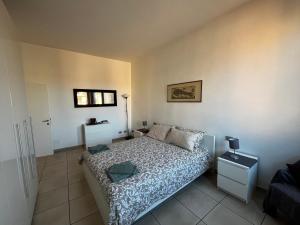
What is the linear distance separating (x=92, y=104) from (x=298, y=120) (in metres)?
4.55

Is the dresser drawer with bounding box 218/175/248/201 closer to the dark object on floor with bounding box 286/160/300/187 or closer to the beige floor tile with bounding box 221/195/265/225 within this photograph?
the beige floor tile with bounding box 221/195/265/225

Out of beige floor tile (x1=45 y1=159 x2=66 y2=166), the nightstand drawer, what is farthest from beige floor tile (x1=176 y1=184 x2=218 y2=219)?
beige floor tile (x1=45 y1=159 x2=66 y2=166)

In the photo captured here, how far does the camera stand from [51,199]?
2061mm

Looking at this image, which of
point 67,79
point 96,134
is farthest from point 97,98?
point 96,134

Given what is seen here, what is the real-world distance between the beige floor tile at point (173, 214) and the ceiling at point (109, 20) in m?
2.92

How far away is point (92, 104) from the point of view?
14.1ft

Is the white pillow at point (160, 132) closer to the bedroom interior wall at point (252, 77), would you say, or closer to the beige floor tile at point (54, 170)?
the bedroom interior wall at point (252, 77)

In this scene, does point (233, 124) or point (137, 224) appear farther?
point (233, 124)

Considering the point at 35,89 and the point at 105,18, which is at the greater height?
the point at 105,18

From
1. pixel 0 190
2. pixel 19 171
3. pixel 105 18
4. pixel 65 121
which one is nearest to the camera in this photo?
pixel 0 190

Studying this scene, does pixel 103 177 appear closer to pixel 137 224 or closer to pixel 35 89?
pixel 137 224

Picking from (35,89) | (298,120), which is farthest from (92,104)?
(298,120)

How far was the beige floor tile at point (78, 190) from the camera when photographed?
2148mm

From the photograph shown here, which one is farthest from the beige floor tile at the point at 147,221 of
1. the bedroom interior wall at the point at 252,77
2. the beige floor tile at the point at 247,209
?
the bedroom interior wall at the point at 252,77
